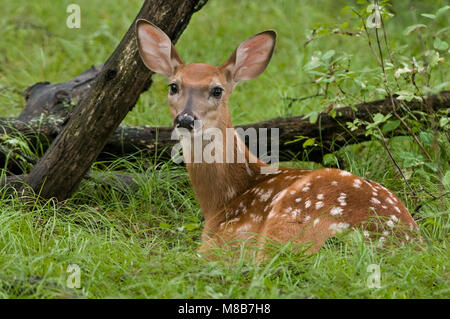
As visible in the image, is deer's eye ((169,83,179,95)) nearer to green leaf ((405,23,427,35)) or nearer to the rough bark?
the rough bark

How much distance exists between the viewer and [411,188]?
4887 millimetres

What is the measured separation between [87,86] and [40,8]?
282 centimetres

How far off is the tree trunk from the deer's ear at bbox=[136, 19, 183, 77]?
0.32ft

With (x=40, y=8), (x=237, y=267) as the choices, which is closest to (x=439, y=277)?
(x=237, y=267)

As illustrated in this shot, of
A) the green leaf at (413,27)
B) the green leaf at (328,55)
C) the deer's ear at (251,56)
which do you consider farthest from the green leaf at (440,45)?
the deer's ear at (251,56)

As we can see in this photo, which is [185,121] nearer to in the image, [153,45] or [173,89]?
[173,89]

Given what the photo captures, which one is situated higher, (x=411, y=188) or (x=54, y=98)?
(x=54, y=98)

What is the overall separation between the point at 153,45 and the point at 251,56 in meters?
0.65

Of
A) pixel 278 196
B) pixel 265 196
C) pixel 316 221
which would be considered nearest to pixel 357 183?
pixel 316 221

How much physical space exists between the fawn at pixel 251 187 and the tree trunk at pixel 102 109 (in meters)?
0.14

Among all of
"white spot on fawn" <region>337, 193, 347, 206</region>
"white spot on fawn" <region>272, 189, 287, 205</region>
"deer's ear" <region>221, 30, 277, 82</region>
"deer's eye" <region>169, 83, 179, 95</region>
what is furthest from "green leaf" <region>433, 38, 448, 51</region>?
"deer's eye" <region>169, 83, 179, 95</region>
